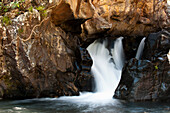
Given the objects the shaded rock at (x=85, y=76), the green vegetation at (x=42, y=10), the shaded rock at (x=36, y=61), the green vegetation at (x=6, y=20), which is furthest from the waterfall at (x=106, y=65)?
the green vegetation at (x=6, y=20)

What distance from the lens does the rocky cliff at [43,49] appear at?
6332 millimetres

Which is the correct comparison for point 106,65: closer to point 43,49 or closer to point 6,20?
point 43,49

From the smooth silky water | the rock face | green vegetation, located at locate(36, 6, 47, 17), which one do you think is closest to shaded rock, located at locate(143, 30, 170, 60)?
the rock face

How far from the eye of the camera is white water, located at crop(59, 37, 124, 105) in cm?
721

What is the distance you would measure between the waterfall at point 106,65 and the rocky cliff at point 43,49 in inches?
22.0

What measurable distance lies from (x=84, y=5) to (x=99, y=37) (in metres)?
4.69

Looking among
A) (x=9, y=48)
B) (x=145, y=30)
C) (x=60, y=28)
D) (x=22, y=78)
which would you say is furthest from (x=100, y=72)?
(x=145, y=30)

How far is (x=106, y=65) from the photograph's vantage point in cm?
977

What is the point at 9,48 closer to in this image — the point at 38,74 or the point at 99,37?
the point at 38,74

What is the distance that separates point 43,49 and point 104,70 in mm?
3611

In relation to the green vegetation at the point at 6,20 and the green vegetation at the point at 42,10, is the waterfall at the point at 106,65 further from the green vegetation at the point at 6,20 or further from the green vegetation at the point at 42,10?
the green vegetation at the point at 6,20

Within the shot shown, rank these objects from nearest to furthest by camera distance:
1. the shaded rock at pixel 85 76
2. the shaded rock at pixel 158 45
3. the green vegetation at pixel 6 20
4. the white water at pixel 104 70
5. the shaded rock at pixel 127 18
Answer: the green vegetation at pixel 6 20 < the white water at pixel 104 70 < the shaded rock at pixel 158 45 < the shaded rock at pixel 85 76 < the shaded rock at pixel 127 18

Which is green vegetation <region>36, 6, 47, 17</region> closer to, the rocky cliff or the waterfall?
the rocky cliff

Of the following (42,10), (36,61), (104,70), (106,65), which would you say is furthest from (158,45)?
(36,61)
